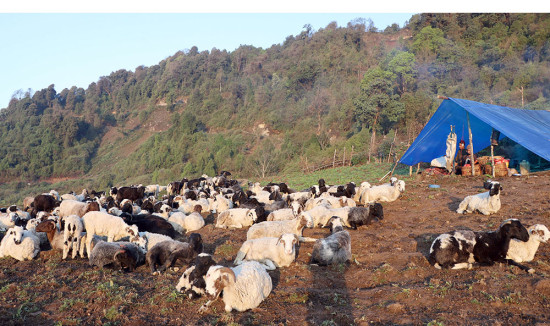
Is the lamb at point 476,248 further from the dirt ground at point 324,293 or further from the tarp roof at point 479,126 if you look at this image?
the tarp roof at point 479,126

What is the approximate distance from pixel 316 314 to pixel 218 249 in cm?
445

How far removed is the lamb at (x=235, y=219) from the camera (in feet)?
39.5

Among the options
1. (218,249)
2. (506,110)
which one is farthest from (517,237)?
(506,110)

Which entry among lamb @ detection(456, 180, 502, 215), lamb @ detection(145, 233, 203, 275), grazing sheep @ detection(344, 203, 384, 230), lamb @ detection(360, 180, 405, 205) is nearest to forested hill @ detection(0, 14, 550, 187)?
lamb @ detection(360, 180, 405, 205)

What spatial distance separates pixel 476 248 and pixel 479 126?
15.5 m

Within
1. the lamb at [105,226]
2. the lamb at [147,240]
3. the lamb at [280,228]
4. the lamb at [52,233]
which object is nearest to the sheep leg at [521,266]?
the lamb at [280,228]

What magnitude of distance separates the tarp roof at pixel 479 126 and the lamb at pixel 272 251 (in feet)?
42.3

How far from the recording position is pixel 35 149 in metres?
62.3

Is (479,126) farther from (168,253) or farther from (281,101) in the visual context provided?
(281,101)

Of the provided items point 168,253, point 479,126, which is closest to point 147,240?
point 168,253

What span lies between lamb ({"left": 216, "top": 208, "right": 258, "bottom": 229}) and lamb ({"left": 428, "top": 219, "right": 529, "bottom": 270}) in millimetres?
6420

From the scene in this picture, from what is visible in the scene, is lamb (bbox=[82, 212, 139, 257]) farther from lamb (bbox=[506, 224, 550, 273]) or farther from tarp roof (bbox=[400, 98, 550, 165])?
tarp roof (bbox=[400, 98, 550, 165])

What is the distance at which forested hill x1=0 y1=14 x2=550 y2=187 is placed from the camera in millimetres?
43281

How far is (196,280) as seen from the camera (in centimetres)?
600
